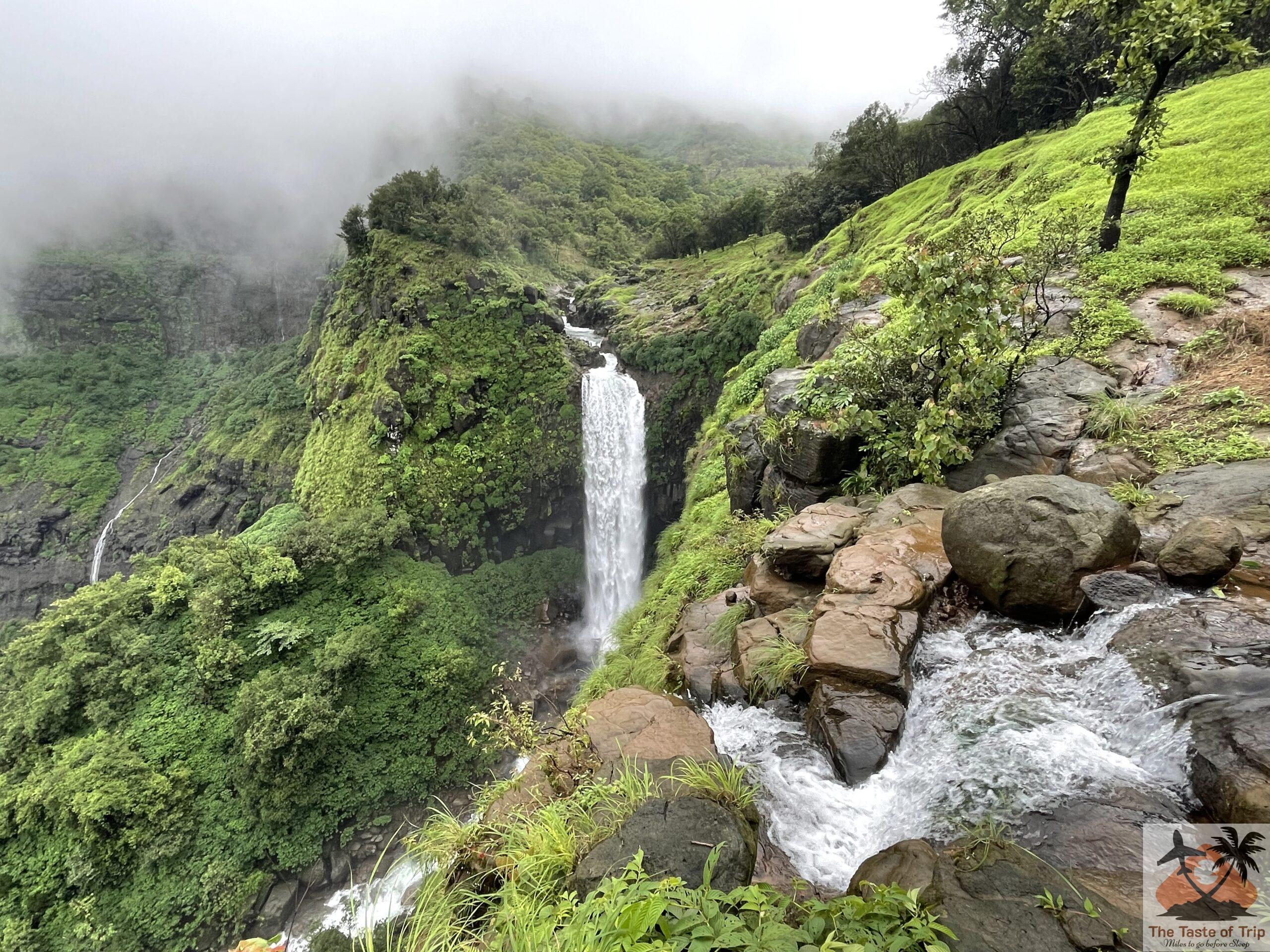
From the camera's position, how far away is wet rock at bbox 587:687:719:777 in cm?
379

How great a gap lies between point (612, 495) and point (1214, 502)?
2005 cm

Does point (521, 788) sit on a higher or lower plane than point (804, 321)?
lower

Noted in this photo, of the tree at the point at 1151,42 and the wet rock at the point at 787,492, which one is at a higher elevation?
the tree at the point at 1151,42

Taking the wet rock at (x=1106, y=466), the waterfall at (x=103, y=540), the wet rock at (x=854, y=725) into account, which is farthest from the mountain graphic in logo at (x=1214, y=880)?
the waterfall at (x=103, y=540)

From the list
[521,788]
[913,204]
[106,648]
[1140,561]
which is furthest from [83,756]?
[913,204]

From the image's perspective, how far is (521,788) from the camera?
385 cm

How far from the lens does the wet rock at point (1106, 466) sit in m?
5.19

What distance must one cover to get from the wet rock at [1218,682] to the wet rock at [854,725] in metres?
1.51

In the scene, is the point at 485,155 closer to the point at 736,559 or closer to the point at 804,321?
the point at 804,321

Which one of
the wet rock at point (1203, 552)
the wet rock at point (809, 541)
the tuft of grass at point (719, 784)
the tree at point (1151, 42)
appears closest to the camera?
the tuft of grass at point (719, 784)

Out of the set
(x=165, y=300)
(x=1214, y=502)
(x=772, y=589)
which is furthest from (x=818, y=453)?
(x=165, y=300)

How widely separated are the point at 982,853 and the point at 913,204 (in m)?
21.3

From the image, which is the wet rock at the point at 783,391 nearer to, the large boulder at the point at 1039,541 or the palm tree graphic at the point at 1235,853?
the large boulder at the point at 1039,541

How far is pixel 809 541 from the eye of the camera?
5762 millimetres
